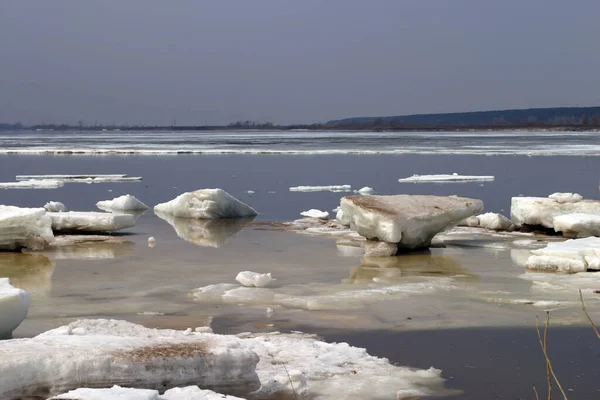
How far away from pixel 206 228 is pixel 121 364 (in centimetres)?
863

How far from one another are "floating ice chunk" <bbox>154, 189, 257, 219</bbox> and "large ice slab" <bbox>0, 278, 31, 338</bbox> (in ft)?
27.6

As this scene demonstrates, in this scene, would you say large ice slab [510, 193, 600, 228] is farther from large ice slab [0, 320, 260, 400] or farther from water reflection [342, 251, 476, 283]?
large ice slab [0, 320, 260, 400]

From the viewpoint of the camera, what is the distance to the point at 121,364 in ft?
14.2

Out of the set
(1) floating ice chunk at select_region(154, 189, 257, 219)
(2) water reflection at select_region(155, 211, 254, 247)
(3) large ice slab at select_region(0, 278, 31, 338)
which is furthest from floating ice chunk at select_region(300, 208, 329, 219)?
(3) large ice slab at select_region(0, 278, 31, 338)

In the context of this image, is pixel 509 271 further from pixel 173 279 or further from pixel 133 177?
pixel 133 177

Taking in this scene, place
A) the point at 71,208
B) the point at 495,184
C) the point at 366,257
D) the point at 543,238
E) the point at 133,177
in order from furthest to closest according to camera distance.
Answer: the point at 133,177 < the point at 495,184 < the point at 71,208 < the point at 543,238 < the point at 366,257

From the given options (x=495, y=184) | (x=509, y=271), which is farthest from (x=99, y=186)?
(x=509, y=271)

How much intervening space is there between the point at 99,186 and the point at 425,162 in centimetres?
1442

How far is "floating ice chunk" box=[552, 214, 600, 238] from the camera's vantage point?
35.2 ft

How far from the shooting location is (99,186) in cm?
2162

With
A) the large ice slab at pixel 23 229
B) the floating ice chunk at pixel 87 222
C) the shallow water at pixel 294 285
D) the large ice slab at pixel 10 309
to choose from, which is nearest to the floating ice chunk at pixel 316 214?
the shallow water at pixel 294 285

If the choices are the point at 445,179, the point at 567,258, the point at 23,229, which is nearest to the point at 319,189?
the point at 445,179

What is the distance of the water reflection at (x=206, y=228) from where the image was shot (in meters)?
11.6

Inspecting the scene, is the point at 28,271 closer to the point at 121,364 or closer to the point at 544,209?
the point at 121,364
